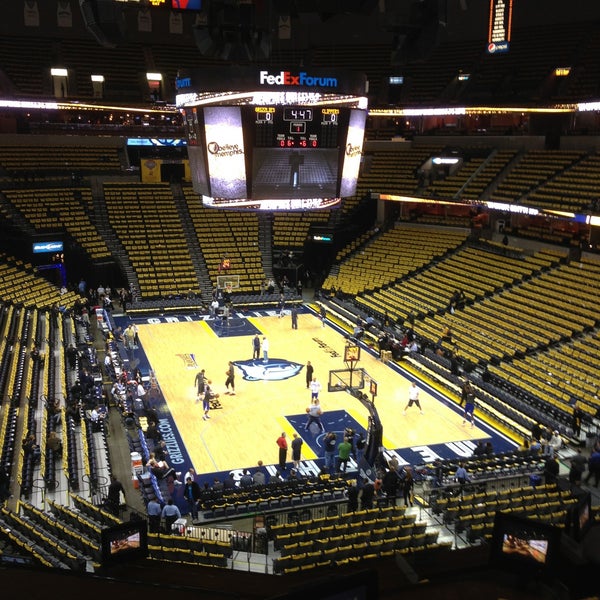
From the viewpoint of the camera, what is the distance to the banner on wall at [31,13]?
139 feet

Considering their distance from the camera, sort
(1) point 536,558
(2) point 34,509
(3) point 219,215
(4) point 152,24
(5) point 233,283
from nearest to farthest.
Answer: (1) point 536,558 < (2) point 34,509 < (5) point 233,283 < (3) point 219,215 < (4) point 152,24

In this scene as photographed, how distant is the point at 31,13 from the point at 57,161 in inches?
440

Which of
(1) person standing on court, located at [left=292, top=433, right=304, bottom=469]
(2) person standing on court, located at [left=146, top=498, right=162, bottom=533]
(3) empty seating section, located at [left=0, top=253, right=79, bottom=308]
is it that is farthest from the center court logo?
(2) person standing on court, located at [left=146, top=498, right=162, bottom=533]

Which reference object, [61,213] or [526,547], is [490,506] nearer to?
[526,547]

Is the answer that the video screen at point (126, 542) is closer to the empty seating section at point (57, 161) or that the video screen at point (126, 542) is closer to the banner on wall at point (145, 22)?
the empty seating section at point (57, 161)

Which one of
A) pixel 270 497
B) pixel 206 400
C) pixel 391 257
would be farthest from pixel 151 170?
pixel 270 497

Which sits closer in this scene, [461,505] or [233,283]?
[461,505]

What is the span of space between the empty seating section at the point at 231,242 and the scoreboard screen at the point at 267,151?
69.0 ft

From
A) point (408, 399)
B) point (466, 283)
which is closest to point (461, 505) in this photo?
point (408, 399)

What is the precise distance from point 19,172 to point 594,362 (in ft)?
99.7

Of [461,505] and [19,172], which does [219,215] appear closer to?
[19,172]

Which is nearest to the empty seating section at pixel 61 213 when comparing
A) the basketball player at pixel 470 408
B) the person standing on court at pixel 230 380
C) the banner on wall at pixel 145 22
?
the banner on wall at pixel 145 22

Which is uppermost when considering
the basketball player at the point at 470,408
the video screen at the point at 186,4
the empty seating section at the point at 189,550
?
the video screen at the point at 186,4

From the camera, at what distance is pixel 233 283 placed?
34.2 m
